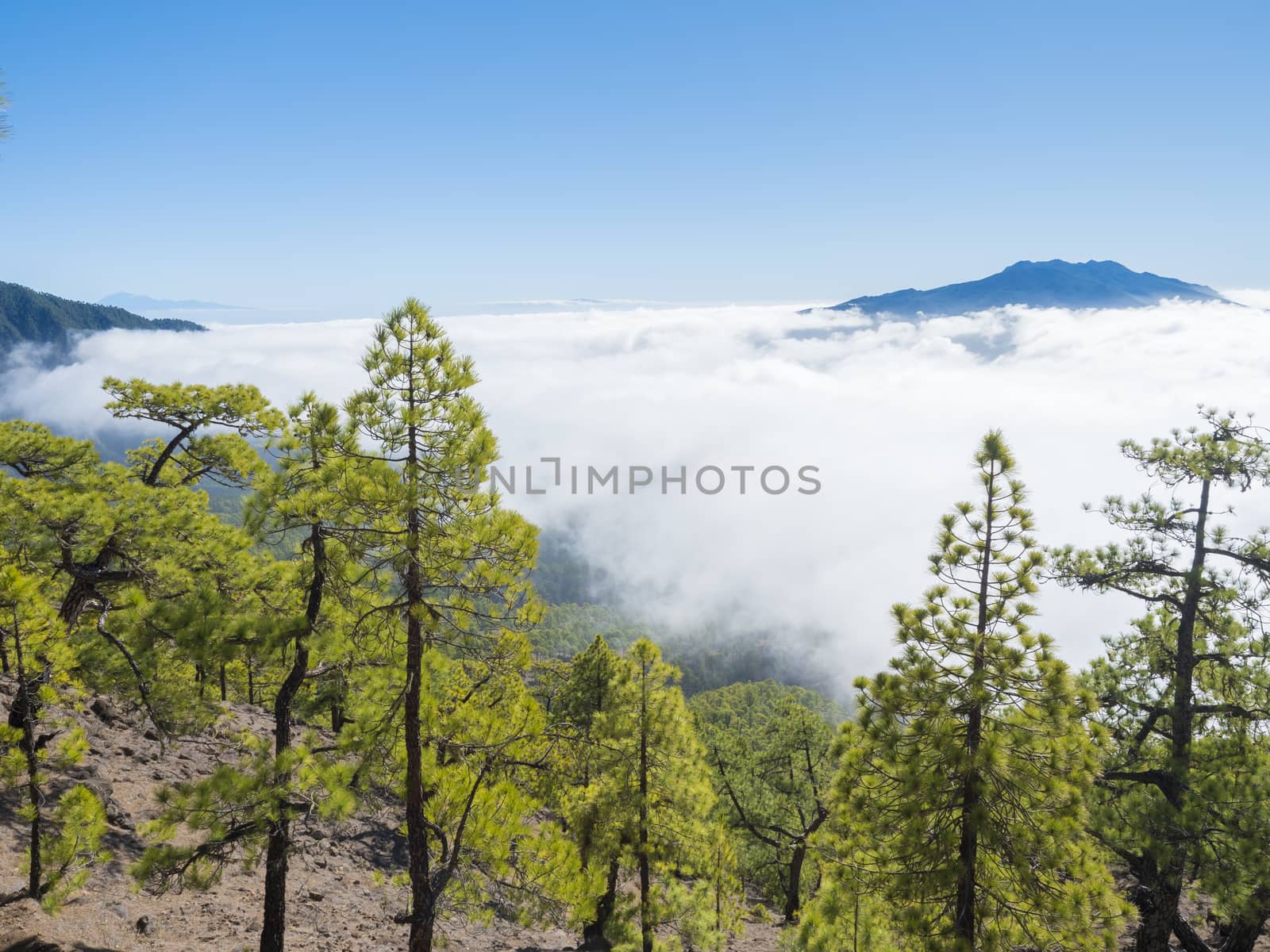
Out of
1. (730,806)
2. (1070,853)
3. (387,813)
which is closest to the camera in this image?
(1070,853)

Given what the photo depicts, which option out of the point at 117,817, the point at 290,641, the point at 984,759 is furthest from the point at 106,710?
the point at 984,759

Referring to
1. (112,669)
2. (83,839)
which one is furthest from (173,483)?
(83,839)

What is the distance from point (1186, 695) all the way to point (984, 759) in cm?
771

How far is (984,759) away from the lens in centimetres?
779

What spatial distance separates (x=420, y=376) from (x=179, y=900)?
39.9ft

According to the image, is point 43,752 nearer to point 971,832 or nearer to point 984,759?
point 971,832

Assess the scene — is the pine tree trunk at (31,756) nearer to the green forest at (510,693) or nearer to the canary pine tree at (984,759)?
the green forest at (510,693)

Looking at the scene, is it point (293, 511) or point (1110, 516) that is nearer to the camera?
point (293, 511)

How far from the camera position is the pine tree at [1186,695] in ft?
37.4

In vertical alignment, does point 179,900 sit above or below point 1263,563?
below

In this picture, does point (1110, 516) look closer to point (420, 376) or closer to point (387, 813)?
point (420, 376)

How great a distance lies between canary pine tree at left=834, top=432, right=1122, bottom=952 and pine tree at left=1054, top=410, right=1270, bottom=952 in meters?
4.58

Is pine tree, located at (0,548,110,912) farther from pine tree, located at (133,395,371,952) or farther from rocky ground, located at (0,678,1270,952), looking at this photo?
pine tree, located at (133,395,371,952)

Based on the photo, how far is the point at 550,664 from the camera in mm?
23812
